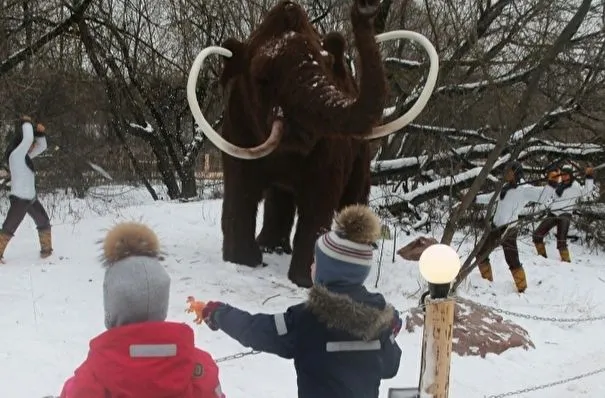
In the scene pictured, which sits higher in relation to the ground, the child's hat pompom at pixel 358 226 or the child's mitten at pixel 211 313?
the child's hat pompom at pixel 358 226

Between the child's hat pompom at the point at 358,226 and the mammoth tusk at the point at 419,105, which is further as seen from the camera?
the mammoth tusk at the point at 419,105

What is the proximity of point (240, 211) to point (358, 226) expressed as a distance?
11.0 ft

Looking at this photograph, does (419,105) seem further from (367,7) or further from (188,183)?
(188,183)

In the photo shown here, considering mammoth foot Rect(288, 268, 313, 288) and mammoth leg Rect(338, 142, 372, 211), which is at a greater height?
mammoth leg Rect(338, 142, 372, 211)

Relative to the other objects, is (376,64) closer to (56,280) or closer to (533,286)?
(56,280)

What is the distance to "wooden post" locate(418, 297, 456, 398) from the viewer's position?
2914mm

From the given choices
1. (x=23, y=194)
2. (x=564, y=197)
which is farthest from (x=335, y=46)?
(x=564, y=197)

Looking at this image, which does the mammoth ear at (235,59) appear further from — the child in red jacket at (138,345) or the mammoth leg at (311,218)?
the child in red jacket at (138,345)

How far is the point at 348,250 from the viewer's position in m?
2.80

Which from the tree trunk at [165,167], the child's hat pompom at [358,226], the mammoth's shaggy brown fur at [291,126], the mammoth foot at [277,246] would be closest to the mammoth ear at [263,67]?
the mammoth's shaggy brown fur at [291,126]

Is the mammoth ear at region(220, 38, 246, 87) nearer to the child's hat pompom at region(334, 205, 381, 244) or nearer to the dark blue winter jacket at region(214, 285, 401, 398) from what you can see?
the child's hat pompom at region(334, 205, 381, 244)

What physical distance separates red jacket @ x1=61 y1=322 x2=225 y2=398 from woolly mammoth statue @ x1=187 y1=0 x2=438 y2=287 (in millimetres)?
2863

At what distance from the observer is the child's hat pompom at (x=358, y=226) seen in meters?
2.81

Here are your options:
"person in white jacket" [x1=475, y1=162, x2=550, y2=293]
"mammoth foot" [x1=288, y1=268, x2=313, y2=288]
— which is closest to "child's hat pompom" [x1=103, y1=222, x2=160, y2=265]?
"mammoth foot" [x1=288, y1=268, x2=313, y2=288]
